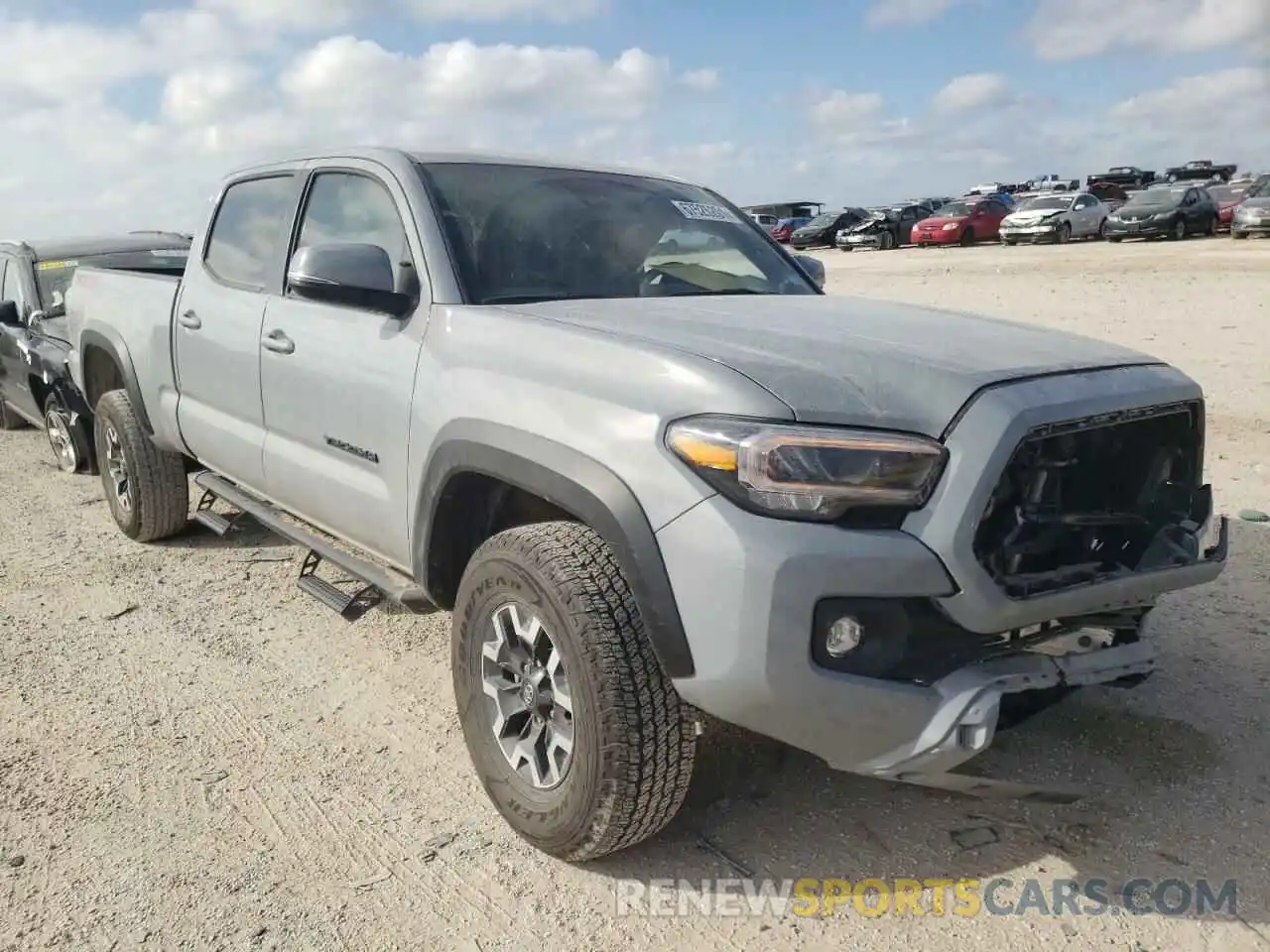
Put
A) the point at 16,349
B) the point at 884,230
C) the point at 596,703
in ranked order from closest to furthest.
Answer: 1. the point at 596,703
2. the point at 16,349
3. the point at 884,230

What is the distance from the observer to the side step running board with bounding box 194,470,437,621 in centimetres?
345

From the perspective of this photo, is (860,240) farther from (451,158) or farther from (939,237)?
(451,158)

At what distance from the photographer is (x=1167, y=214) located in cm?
2656

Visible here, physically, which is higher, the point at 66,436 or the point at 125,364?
the point at 125,364

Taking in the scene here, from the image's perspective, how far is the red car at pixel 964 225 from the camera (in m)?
31.6

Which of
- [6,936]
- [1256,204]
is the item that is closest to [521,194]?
[6,936]

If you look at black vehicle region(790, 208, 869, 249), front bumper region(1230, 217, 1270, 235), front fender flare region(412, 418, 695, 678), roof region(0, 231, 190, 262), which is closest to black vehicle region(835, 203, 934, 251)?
black vehicle region(790, 208, 869, 249)

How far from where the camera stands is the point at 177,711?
379 centimetres

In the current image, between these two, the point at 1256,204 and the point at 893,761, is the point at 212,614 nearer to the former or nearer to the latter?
the point at 893,761

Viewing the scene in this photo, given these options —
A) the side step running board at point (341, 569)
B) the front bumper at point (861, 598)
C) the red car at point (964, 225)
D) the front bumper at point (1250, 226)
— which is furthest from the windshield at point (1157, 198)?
the front bumper at point (861, 598)

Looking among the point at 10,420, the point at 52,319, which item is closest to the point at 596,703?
the point at 52,319

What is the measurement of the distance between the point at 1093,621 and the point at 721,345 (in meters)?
1.16

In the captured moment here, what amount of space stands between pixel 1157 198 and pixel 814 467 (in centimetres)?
2887

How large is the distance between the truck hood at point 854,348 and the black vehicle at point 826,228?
36009mm
